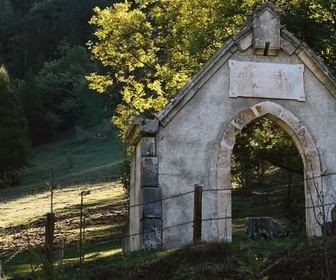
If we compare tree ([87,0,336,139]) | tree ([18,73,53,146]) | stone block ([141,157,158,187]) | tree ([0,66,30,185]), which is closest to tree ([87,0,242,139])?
tree ([87,0,336,139])

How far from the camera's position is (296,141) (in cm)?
1323

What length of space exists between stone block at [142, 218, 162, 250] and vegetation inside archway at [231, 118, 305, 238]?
2656mm

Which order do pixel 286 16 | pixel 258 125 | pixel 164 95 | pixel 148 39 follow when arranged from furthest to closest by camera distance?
pixel 148 39
pixel 164 95
pixel 258 125
pixel 286 16

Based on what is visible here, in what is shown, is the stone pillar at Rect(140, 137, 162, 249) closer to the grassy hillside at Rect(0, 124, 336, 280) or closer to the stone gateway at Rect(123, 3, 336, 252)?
the stone gateway at Rect(123, 3, 336, 252)

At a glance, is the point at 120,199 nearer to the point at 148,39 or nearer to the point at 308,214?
the point at 148,39

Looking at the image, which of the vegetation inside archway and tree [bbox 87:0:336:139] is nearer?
tree [bbox 87:0:336:139]

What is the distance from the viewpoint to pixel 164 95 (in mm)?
21922

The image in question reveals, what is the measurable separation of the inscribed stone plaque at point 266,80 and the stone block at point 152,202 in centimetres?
232

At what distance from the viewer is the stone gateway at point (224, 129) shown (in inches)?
490

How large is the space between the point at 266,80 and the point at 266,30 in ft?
3.15

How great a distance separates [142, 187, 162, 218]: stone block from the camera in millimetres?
12234

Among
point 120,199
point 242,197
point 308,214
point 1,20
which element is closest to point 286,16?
point 308,214

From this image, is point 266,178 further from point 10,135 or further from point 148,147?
point 10,135

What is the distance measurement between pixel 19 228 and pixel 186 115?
1199 centimetres
